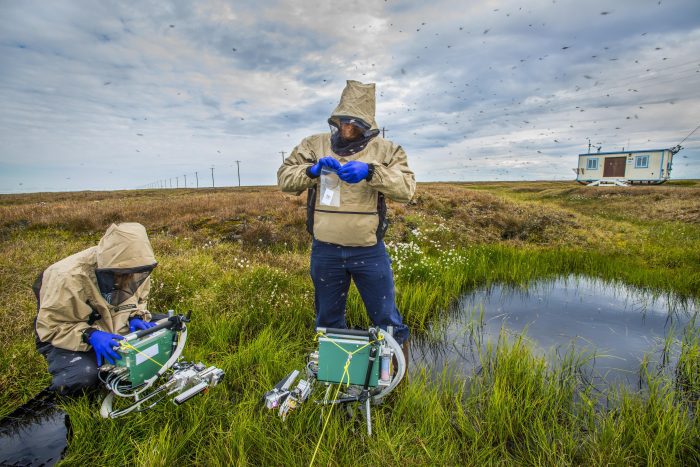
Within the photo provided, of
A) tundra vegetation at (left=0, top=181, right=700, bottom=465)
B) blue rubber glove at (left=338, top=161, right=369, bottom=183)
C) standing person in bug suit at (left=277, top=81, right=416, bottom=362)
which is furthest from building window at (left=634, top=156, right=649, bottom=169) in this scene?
blue rubber glove at (left=338, top=161, right=369, bottom=183)

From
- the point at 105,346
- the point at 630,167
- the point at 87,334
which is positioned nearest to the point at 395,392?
the point at 105,346

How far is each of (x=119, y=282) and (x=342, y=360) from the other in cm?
230

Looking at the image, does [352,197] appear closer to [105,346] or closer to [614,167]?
[105,346]

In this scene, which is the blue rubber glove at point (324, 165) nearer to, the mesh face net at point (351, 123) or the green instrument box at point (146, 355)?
the mesh face net at point (351, 123)

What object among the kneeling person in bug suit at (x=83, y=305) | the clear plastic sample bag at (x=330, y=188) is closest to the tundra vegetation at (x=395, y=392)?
the kneeling person in bug suit at (x=83, y=305)

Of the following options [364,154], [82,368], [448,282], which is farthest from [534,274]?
[82,368]

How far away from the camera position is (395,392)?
3553 mm

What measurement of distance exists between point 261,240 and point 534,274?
23.5 ft

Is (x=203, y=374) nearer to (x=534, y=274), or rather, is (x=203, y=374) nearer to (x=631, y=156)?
(x=534, y=274)

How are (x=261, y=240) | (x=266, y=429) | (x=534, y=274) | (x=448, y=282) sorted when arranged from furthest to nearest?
(x=261, y=240) → (x=534, y=274) → (x=448, y=282) → (x=266, y=429)

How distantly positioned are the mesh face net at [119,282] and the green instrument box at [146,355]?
60 centimetres

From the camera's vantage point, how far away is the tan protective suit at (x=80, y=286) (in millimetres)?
2916

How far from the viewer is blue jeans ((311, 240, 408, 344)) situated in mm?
3348

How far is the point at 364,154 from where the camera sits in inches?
130
